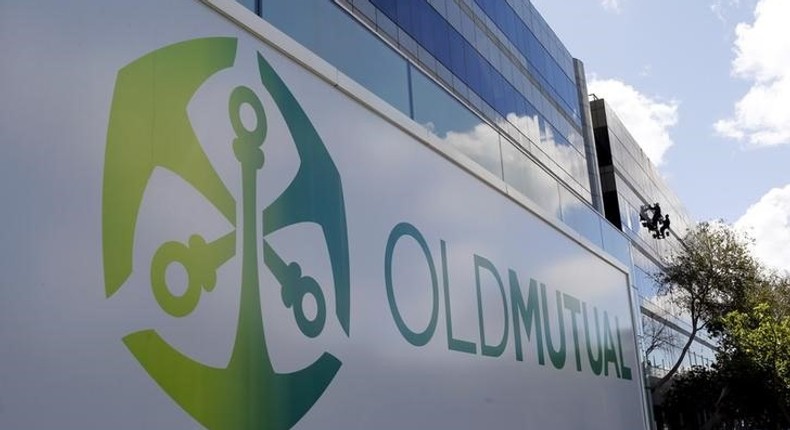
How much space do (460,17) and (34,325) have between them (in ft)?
87.7

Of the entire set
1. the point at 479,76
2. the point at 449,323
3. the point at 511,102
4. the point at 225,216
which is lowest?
the point at 449,323

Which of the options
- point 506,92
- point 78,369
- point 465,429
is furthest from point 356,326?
point 506,92

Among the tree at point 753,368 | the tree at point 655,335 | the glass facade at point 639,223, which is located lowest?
the tree at point 753,368

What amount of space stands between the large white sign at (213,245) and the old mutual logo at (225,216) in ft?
0.03

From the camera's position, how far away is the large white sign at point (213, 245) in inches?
103

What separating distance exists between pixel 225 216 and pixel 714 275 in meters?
35.5

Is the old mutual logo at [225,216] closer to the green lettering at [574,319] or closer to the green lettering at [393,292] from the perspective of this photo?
the green lettering at [393,292]

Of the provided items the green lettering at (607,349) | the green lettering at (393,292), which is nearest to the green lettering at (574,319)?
the green lettering at (607,349)

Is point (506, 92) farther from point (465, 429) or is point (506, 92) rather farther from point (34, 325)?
point (34, 325)

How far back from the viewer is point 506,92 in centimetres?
3170

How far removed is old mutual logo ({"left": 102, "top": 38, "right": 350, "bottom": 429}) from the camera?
297cm

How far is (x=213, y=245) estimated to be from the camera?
3.37m

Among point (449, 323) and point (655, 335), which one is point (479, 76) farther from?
point (449, 323)

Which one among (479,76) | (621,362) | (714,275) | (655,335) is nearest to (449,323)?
(621,362)
